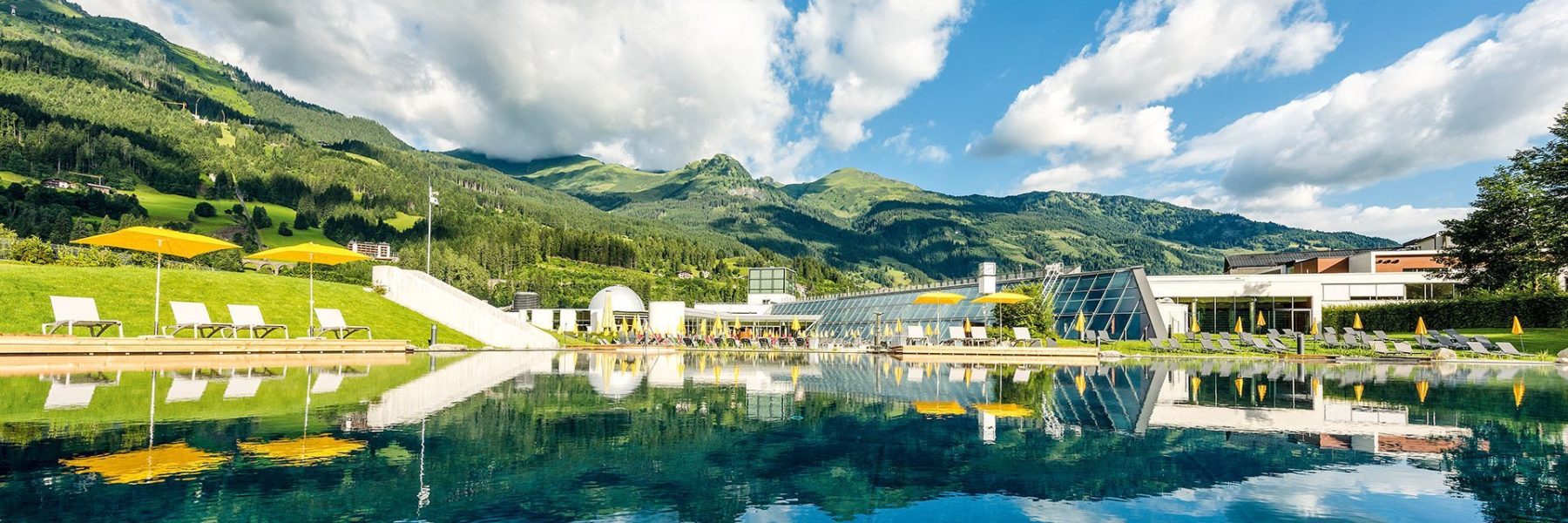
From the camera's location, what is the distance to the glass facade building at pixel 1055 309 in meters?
34.5

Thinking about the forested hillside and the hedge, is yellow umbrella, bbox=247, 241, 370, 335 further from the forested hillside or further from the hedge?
the forested hillside

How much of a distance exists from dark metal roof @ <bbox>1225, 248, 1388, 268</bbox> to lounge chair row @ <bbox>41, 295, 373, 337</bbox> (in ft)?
239

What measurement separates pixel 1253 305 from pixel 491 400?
170 ft

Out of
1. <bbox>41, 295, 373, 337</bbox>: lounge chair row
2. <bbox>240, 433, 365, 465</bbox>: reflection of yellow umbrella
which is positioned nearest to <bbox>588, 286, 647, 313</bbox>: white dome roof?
<bbox>41, 295, 373, 337</bbox>: lounge chair row

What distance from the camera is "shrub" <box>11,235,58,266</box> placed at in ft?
114

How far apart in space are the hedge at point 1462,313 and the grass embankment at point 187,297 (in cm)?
4821

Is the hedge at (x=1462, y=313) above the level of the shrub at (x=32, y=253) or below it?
below

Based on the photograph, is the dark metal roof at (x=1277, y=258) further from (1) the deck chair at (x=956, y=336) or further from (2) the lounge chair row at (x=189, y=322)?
(2) the lounge chair row at (x=189, y=322)

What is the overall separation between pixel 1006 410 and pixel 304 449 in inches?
369

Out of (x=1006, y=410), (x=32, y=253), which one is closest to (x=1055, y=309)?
(x=1006, y=410)

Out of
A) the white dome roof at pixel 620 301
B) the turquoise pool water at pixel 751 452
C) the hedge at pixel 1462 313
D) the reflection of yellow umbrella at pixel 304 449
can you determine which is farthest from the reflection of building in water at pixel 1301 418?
the white dome roof at pixel 620 301

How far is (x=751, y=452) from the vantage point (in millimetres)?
8016

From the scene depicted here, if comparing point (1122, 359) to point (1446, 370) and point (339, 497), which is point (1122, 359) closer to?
point (1446, 370)

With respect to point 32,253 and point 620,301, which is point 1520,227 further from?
point 32,253
